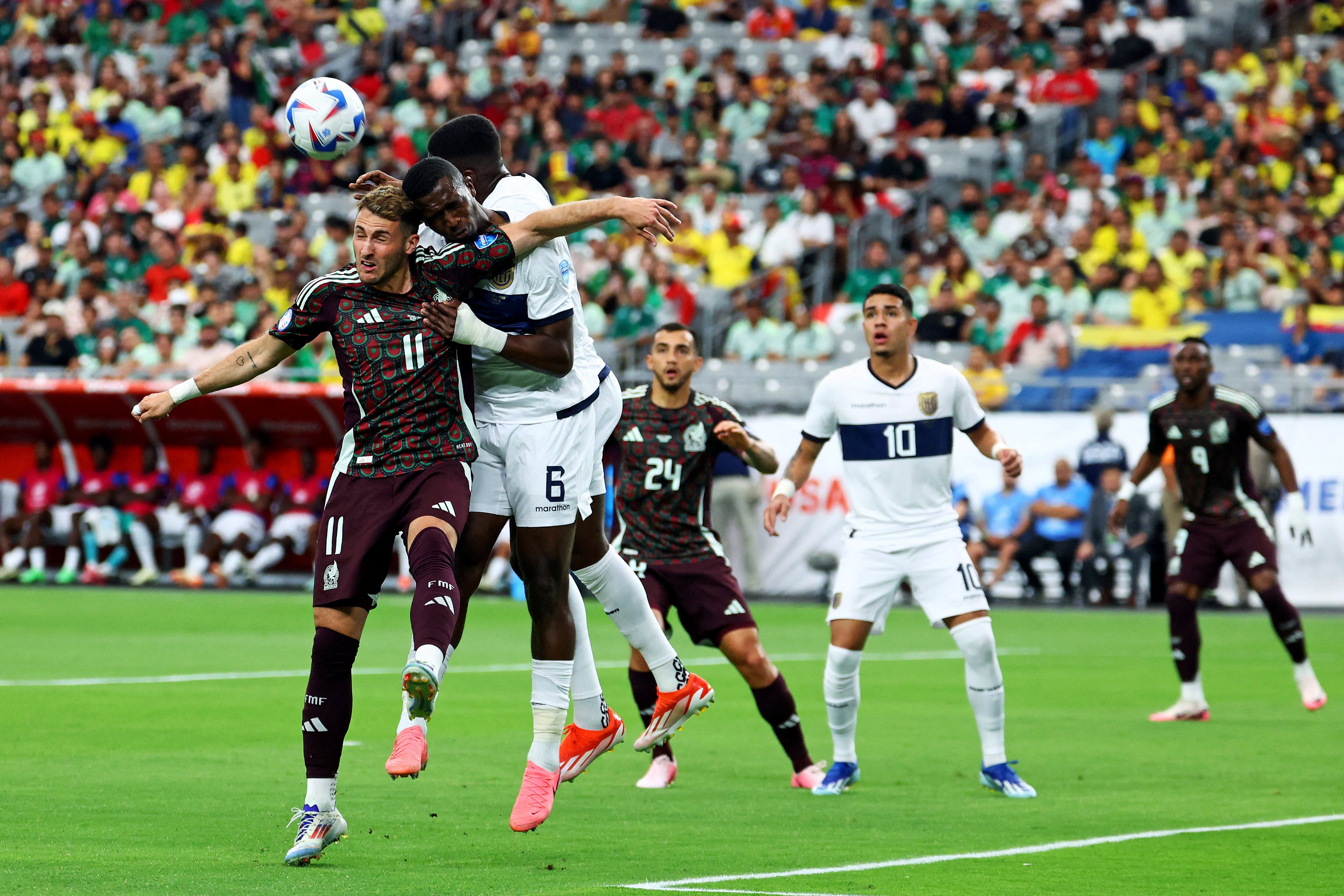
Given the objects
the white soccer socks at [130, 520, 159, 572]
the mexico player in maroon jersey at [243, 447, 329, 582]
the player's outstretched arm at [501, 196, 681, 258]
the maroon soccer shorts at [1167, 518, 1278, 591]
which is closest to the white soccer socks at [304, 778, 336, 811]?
the player's outstretched arm at [501, 196, 681, 258]

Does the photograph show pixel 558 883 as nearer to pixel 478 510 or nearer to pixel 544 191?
pixel 478 510

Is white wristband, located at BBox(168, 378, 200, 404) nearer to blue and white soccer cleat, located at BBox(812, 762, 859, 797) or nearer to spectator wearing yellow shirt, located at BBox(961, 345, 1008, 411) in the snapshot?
blue and white soccer cleat, located at BBox(812, 762, 859, 797)

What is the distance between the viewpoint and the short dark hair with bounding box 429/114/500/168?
745 cm

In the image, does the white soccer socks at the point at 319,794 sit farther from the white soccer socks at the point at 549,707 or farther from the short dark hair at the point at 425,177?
the short dark hair at the point at 425,177

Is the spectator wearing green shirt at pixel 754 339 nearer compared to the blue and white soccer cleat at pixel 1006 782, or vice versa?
the blue and white soccer cleat at pixel 1006 782

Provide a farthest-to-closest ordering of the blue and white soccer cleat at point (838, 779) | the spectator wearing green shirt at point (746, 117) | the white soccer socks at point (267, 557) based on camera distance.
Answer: the spectator wearing green shirt at point (746, 117) → the white soccer socks at point (267, 557) → the blue and white soccer cleat at point (838, 779)

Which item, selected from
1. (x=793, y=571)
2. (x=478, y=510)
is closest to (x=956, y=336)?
(x=793, y=571)

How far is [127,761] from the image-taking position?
365 inches

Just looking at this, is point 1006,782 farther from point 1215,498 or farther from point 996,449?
point 1215,498

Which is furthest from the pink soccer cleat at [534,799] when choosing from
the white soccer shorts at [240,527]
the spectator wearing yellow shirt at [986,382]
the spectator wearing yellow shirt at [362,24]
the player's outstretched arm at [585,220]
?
the spectator wearing yellow shirt at [362,24]

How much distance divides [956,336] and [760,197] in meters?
5.17

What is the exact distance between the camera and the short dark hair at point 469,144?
7449 mm

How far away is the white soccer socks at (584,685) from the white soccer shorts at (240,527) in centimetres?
1723

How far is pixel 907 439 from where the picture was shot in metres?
9.16
